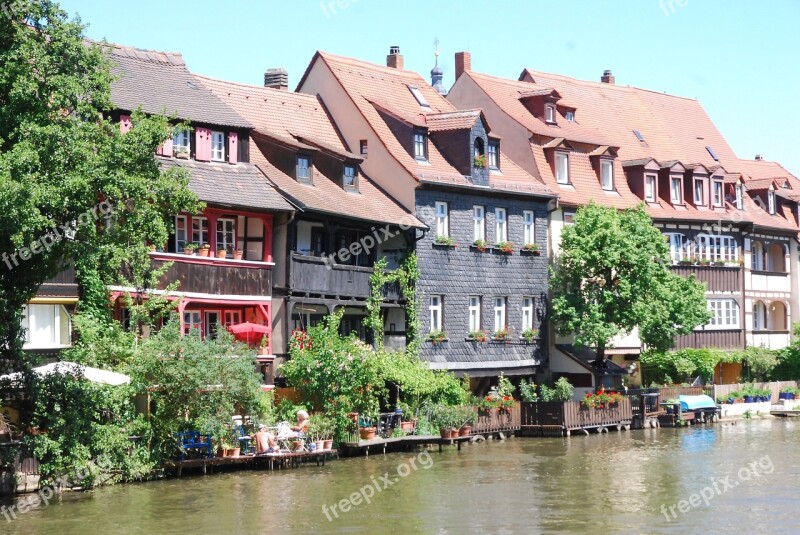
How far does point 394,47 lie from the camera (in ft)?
195

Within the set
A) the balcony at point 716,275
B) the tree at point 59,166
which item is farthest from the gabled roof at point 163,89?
the balcony at point 716,275

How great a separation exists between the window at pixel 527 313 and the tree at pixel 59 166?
2259 centimetres

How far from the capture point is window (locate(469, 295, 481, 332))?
49.8 meters

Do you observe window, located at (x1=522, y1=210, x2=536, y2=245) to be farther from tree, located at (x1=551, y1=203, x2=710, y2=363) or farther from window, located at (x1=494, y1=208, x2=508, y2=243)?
tree, located at (x1=551, y1=203, x2=710, y2=363)

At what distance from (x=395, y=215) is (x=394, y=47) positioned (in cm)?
1522

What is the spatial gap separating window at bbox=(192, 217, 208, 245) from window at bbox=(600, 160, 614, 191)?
21.9 meters

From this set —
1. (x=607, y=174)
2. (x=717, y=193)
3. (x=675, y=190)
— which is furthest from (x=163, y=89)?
(x=717, y=193)

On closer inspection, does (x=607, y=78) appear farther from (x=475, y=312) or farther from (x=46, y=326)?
(x=46, y=326)

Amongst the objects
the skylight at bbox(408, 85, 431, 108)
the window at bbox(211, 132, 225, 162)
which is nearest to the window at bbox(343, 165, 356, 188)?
the window at bbox(211, 132, 225, 162)

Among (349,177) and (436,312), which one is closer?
(349,177)

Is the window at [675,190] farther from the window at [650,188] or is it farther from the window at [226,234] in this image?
the window at [226,234]

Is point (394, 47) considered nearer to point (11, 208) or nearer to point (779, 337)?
point (779, 337)

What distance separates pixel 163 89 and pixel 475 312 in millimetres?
14935

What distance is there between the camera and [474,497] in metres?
30.8
